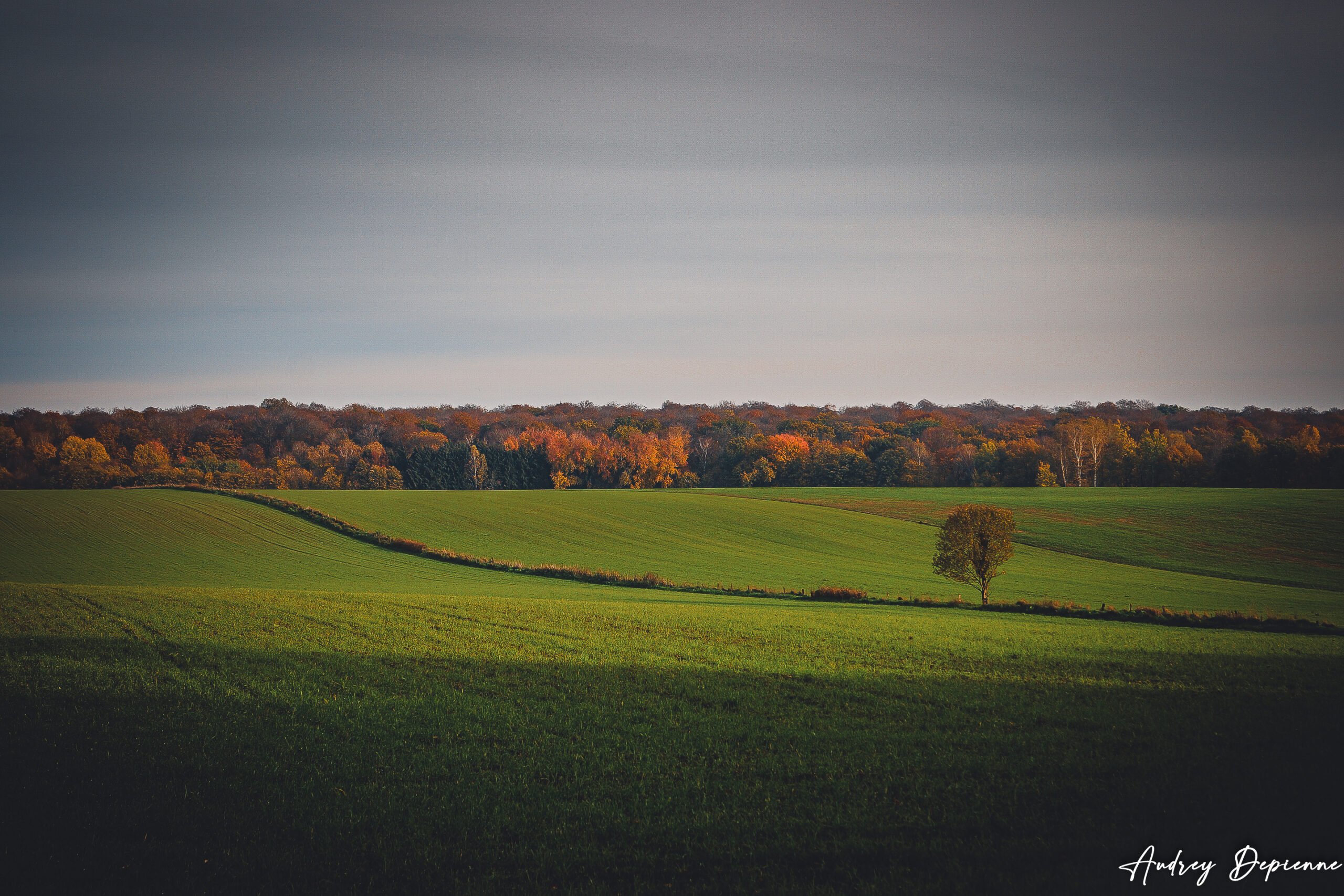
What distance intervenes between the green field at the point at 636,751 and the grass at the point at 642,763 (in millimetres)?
49

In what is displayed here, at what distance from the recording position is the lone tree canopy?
105ft

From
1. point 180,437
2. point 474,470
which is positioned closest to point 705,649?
point 474,470

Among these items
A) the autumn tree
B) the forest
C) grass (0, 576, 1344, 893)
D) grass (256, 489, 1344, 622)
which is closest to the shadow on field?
grass (0, 576, 1344, 893)

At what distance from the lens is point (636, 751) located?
9.95 meters

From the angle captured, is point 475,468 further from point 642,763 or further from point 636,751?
point 642,763

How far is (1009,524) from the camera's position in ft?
105

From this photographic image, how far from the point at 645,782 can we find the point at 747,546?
4377 cm

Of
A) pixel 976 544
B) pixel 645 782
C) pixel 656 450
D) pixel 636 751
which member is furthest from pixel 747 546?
pixel 656 450

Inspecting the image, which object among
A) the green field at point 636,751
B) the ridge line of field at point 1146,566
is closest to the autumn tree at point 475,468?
the ridge line of field at point 1146,566

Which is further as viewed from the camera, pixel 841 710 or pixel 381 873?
pixel 841 710

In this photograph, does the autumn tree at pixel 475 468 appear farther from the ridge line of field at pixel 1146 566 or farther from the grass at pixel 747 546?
the ridge line of field at pixel 1146 566

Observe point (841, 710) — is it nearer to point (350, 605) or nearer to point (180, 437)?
point (350, 605)

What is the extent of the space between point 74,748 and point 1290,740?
16517 mm

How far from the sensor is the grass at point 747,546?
1410 inches
